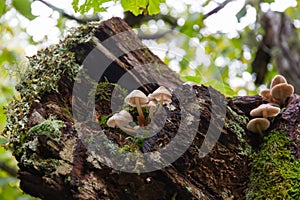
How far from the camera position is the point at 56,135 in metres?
1.56

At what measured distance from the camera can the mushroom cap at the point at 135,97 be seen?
1895 mm

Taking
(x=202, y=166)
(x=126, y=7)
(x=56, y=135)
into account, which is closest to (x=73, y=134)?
(x=56, y=135)

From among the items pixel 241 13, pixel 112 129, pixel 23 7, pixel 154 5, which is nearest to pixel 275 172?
pixel 112 129

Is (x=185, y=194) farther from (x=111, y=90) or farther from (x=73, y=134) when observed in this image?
(x=111, y=90)

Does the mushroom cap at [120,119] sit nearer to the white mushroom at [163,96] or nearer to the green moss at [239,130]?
the white mushroom at [163,96]

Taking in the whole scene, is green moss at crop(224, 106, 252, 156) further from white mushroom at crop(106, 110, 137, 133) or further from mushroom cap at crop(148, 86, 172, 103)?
white mushroom at crop(106, 110, 137, 133)

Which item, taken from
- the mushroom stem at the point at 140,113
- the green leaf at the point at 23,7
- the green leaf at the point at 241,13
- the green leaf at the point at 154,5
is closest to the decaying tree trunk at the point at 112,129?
the mushroom stem at the point at 140,113

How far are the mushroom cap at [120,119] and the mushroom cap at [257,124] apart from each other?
0.66 meters

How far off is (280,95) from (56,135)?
141 centimetres

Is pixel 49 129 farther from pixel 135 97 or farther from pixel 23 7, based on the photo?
pixel 23 7

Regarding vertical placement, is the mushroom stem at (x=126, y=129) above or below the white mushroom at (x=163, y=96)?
below

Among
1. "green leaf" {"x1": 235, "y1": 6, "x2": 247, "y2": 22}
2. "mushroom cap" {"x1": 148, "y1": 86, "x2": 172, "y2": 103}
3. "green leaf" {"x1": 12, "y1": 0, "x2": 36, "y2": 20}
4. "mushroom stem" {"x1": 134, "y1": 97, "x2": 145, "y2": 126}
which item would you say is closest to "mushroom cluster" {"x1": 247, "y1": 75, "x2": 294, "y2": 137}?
"mushroom cap" {"x1": 148, "y1": 86, "x2": 172, "y2": 103}

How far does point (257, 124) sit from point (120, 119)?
2.51 feet

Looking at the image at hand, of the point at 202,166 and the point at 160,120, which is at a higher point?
the point at 160,120
